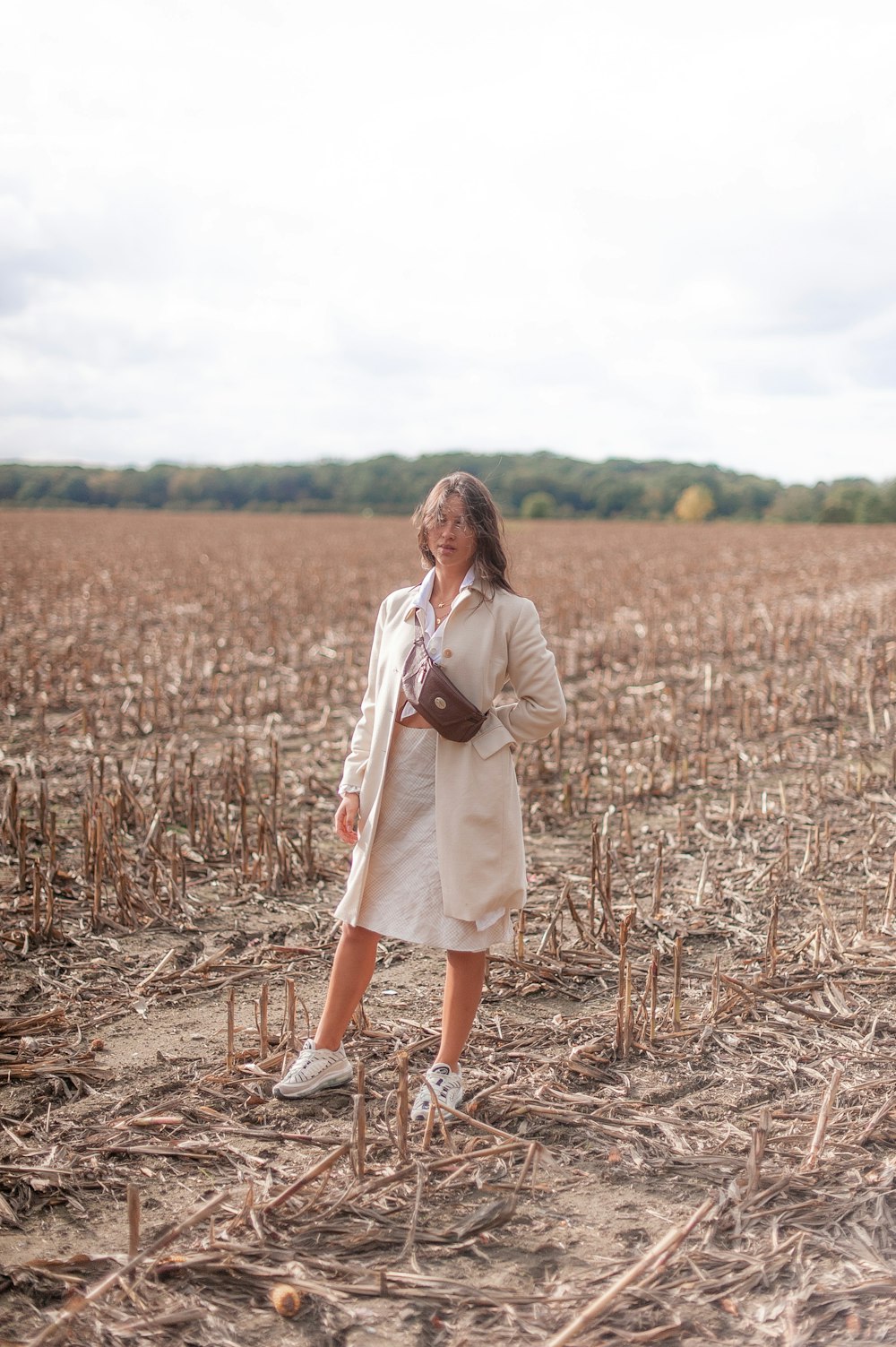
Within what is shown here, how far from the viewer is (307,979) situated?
168 inches

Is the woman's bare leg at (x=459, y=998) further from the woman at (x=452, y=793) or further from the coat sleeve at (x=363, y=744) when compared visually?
the coat sleeve at (x=363, y=744)

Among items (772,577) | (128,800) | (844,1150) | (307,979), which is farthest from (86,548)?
(844,1150)

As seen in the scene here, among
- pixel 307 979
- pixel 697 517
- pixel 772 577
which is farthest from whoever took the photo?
pixel 697 517

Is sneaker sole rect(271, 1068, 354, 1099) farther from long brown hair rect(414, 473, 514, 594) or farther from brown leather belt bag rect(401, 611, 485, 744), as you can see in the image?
long brown hair rect(414, 473, 514, 594)

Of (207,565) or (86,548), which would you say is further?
(86,548)

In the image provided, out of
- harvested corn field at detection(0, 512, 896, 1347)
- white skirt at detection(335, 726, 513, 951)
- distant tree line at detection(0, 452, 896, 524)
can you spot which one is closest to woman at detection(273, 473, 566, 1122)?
white skirt at detection(335, 726, 513, 951)

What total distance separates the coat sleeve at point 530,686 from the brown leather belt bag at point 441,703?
0.15m

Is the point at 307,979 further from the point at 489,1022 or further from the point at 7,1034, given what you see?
the point at 7,1034

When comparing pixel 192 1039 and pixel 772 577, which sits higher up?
pixel 772 577

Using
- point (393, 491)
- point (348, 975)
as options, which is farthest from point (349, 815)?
point (393, 491)

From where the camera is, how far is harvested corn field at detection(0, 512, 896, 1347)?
2.48 metres

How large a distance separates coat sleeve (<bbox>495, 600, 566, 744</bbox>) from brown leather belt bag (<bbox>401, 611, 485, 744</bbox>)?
0.15 m

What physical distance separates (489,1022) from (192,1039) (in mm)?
1041

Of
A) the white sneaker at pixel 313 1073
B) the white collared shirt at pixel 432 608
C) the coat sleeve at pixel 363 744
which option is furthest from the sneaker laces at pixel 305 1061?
the white collared shirt at pixel 432 608
